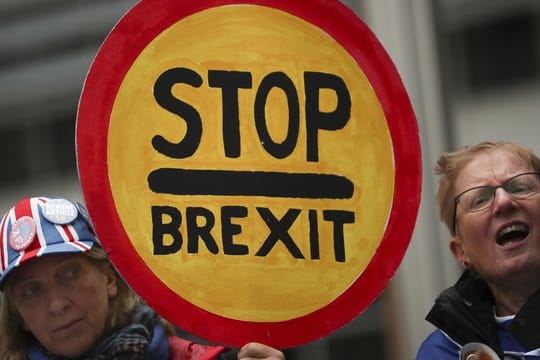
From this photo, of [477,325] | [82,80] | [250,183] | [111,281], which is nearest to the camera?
[250,183]

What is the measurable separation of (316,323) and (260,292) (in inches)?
5.0

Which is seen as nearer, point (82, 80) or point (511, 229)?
point (511, 229)

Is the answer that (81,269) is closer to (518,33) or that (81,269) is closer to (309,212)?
(309,212)

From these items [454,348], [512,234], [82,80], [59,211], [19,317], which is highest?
[82,80]

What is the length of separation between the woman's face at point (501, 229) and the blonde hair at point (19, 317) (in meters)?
0.76

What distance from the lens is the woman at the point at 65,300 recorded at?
261 cm

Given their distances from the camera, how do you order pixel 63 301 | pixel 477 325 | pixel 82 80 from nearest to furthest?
pixel 477 325
pixel 63 301
pixel 82 80

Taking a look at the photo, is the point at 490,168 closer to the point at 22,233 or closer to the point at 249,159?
the point at 249,159

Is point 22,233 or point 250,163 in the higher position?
point 250,163

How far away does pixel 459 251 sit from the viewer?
2699 millimetres

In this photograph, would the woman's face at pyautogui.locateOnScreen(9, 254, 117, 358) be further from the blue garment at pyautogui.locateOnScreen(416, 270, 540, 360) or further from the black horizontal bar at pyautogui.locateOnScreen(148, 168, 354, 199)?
the blue garment at pyautogui.locateOnScreen(416, 270, 540, 360)

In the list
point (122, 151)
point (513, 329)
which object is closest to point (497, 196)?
point (513, 329)

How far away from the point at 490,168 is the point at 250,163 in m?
0.58

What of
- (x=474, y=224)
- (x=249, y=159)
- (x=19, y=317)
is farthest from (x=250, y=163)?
(x=19, y=317)
